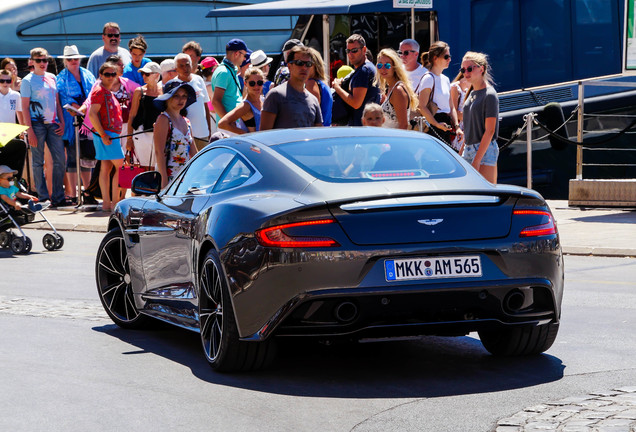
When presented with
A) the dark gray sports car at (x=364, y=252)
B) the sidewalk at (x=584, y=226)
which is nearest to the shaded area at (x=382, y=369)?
the dark gray sports car at (x=364, y=252)

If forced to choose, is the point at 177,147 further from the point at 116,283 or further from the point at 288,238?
the point at 288,238

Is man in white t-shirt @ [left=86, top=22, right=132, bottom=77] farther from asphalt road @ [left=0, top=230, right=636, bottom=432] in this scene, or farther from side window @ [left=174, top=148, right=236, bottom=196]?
side window @ [left=174, top=148, right=236, bottom=196]

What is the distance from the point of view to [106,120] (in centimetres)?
1736

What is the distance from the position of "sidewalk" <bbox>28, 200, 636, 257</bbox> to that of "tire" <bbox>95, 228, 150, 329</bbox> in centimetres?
573

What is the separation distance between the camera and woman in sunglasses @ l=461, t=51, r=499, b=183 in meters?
12.9

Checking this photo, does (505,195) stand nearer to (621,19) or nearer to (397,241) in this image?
(397,241)

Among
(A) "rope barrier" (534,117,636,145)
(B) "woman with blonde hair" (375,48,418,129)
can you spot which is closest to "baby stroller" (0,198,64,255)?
(B) "woman with blonde hair" (375,48,418,129)

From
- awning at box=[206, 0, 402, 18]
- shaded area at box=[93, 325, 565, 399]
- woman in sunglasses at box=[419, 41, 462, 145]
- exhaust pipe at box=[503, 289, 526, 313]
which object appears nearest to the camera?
shaded area at box=[93, 325, 565, 399]

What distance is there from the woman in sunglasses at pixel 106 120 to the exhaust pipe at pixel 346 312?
1087cm

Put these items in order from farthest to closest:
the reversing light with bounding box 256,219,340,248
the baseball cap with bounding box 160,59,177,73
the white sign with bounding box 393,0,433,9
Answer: the white sign with bounding box 393,0,433,9, the baseball cap with bounding box 160,59,177,73, the reversing light with bounding box 256,219,340,248

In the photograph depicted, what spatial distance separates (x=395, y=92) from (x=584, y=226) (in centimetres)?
344

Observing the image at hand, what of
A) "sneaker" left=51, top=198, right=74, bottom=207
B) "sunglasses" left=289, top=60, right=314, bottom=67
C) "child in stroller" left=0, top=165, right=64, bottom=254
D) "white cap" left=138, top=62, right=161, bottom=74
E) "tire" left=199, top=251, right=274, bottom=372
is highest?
"sunglasses" left=289, top=60, right=314, bottom=67

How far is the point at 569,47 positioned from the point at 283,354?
48.7 feet

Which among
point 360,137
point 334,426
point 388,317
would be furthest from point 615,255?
point 334,426
